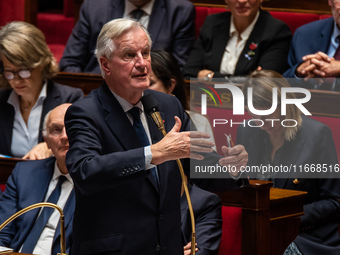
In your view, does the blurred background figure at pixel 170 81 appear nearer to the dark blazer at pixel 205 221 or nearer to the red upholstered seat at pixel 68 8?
the dark blazer at pixel 205 221

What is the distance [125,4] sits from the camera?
8.23 feet

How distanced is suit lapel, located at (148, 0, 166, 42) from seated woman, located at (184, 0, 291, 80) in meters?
0.18

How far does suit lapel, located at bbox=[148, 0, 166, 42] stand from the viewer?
2.45 meters

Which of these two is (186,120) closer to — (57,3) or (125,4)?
A: (125,4)

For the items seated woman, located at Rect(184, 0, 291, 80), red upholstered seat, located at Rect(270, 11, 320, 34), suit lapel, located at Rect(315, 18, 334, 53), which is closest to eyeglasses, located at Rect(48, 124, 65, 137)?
seated woman, located at Rect(184, 0, 291, 80)

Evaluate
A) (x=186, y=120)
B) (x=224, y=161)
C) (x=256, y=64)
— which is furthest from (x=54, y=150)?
(x=256, y=64)

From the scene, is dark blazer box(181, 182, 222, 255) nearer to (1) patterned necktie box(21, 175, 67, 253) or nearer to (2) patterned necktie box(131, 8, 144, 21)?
(1) patterned necktie box(21, 175, 67, 253)

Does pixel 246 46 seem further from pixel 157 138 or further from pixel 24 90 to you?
pixel 157 138

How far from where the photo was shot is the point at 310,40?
225 cm

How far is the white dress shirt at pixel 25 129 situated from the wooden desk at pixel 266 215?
84 cm

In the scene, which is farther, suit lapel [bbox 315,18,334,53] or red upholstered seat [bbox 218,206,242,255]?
suit lapel [bbox 315,18,334,53]

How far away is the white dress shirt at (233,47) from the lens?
2.37 metres

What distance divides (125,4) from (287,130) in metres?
1.10

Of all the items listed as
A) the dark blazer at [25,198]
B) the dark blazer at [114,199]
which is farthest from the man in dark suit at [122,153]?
the dark blazer at [25,198]
